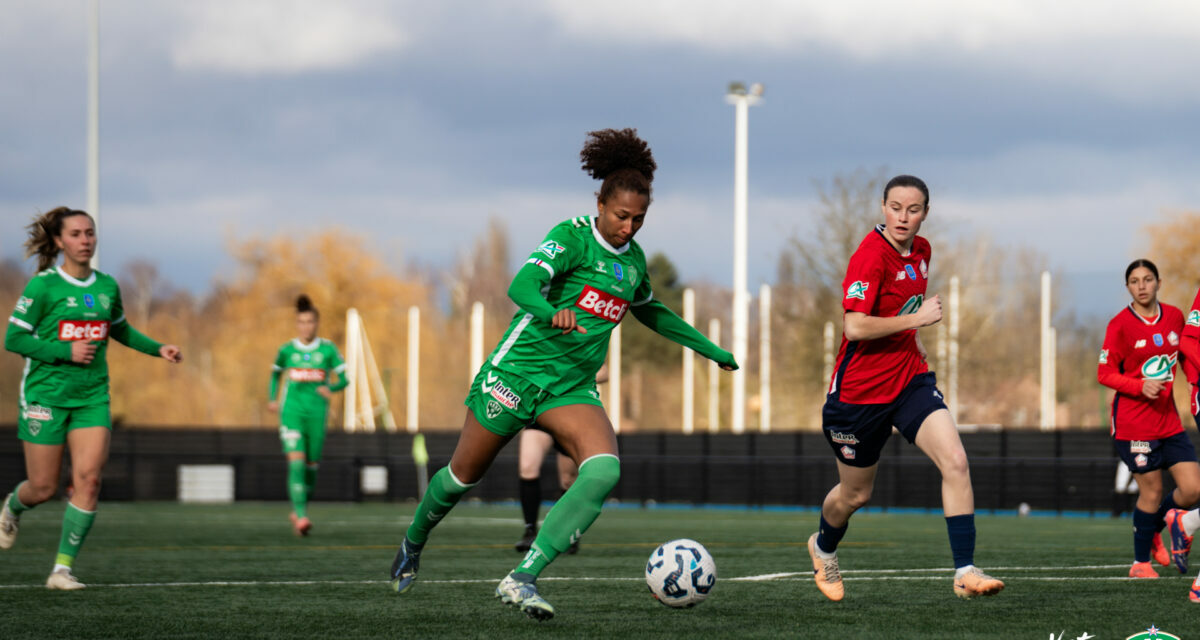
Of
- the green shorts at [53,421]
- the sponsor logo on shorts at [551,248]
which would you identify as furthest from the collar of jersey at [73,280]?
the sponsor logo on shorts at [551,248]

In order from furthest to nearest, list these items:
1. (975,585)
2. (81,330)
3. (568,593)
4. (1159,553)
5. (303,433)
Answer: (303,433)
(1159,553)
(81,330)
(568,593)
(975,585)

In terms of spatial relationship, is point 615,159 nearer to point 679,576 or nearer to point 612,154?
point 612,154

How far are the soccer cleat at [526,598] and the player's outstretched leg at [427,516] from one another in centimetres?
79

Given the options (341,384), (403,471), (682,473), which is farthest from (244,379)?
(341,384)

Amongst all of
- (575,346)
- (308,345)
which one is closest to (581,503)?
(575,346)

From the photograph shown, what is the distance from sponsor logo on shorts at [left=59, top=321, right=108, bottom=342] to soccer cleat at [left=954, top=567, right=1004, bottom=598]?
17.4ft

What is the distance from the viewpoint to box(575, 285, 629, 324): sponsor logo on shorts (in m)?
6.58

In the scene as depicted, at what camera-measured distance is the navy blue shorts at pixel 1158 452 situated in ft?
30.8

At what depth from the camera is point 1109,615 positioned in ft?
21.2

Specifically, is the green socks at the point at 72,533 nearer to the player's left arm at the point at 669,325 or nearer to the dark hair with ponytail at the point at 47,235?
the dark hair with ponytail at the point at 47,235

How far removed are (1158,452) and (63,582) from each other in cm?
688

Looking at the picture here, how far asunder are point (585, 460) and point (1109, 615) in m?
2.44

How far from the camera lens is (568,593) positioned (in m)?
7.87

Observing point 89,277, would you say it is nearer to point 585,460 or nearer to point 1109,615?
point 585,460
